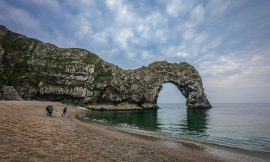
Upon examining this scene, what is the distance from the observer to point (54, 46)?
544ft

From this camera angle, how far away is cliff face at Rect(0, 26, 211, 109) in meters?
136

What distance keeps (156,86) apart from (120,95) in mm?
29372

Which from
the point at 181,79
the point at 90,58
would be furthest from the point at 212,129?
the point at 90,58

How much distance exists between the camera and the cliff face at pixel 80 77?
136 metres

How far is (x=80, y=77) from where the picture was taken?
144500 mm

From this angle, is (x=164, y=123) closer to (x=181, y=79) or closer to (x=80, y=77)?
(x=80, y=77)

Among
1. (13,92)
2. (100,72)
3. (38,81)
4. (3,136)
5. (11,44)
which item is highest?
(11,44)

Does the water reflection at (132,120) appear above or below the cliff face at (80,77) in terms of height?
below


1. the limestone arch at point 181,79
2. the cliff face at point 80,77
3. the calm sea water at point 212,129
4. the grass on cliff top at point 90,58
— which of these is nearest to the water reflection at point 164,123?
the calm sea water at point 212,129

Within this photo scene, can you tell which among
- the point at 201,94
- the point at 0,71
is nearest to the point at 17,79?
the point at 0,71

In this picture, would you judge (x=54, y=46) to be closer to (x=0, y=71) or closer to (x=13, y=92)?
(x=0, y=71)

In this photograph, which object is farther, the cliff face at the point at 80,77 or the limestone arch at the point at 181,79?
the limestone arch at the point at 181,79

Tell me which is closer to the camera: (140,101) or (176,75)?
(140,101)

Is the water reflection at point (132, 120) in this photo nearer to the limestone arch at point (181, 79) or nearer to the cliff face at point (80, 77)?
the cliff face at point (80, 77)
